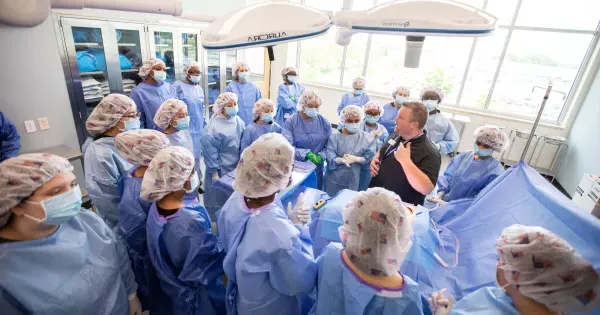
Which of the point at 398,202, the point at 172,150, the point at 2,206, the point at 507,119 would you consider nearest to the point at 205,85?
the point at 172,150

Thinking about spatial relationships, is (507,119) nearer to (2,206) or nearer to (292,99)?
(292,99)

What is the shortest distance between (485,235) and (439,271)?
45 centimetres

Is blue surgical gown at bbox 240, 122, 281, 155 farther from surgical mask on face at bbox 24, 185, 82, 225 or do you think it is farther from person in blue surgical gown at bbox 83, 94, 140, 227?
surgical mask on face at bbox 24, 185, 82, 225

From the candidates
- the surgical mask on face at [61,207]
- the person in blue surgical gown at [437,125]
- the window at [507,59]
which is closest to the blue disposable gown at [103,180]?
the surgical mask on face at [61,207]

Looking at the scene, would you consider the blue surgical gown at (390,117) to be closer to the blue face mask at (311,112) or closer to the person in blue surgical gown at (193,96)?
the blue face mask at (311,112)

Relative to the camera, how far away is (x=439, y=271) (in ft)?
5.90

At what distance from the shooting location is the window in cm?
490

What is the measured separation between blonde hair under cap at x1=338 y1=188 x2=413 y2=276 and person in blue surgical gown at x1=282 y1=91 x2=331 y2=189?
1.96 m

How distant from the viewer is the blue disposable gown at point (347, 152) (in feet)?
9.96

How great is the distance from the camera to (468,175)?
8.35 feet

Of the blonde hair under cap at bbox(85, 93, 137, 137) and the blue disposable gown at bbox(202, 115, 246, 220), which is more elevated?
the blonde hair under cap at bbox(85, 93, 137, 137)

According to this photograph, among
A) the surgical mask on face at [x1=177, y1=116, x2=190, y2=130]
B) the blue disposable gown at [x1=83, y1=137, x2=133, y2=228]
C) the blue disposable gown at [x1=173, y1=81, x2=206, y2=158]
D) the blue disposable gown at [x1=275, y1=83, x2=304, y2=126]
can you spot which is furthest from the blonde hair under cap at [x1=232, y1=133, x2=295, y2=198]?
the blue disposable gown at [x1=275, y1=83, x2=304, y2=126]

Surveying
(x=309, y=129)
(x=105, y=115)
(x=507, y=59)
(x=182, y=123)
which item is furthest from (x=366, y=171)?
(x=507, y=59)

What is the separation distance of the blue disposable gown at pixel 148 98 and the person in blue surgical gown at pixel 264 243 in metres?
2.69
